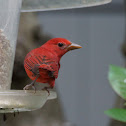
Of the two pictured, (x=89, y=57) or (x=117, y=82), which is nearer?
(x=117, y=82)

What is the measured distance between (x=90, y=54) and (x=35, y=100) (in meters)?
3.81

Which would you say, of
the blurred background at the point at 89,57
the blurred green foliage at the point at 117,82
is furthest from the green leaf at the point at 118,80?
the blurred background at the point at 89,57

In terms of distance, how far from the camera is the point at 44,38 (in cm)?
304

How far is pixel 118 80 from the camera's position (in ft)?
5.46

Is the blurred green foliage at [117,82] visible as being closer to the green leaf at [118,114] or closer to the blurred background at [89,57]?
the green leaf at [118,114]

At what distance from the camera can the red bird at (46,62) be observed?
4.25ft

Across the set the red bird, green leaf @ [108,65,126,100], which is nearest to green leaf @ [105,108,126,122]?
green leaf @ [108,65,126,100]

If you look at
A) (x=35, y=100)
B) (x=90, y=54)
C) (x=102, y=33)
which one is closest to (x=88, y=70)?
(x=90, y=54)

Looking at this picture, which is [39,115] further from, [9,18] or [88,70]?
[88,70]

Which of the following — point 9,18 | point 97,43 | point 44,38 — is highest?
point 9,18

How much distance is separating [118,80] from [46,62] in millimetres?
501

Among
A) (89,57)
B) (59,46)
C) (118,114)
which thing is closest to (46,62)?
(59,46)

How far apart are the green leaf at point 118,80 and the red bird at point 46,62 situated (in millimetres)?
317

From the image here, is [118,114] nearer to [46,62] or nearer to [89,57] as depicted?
[46,62]
